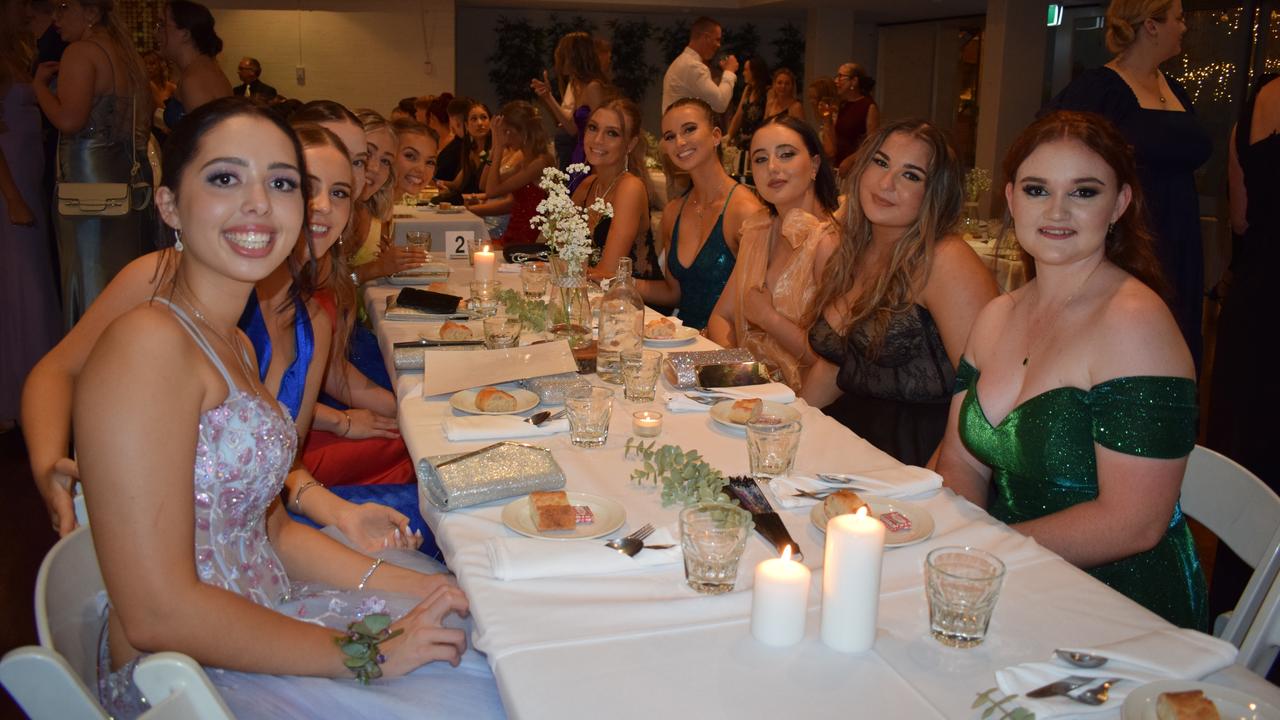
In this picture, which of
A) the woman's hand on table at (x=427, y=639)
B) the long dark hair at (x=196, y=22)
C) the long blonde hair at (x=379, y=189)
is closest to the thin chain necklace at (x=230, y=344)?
the woman's hand on table at (x=427, y=639)

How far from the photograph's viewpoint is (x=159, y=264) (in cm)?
185

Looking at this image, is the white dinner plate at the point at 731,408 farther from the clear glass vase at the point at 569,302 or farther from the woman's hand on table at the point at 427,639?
the woman's hand on table at the point at 427,639

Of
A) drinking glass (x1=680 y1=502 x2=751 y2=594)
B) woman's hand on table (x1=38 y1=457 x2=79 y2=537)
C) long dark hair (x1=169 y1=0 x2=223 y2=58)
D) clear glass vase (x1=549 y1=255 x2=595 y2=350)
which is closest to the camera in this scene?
drinking glass (x1=680 y1=502 x2=751 y2=594)

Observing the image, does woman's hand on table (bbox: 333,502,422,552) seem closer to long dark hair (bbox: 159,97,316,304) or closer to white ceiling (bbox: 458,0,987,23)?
long dark hair (bbox: 159,97,316,304)

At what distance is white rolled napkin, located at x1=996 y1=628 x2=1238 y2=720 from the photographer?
44.8 inches

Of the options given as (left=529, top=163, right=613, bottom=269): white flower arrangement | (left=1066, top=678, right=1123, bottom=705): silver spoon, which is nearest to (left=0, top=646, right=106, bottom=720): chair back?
(left=1066, top=678, right=1123, bottom=705): silver spoon

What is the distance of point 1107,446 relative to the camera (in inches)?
71.6

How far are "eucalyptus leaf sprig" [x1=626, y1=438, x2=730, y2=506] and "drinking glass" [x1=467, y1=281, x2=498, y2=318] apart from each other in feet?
5.12

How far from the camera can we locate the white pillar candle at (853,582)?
1.25 meters

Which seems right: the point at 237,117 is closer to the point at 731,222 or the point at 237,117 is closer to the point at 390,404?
the point at 390,404

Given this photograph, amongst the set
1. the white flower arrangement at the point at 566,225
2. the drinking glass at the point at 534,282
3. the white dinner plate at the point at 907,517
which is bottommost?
the white dinner plate at the point at 907,517

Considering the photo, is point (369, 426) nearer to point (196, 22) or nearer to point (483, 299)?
point (483, 299)
